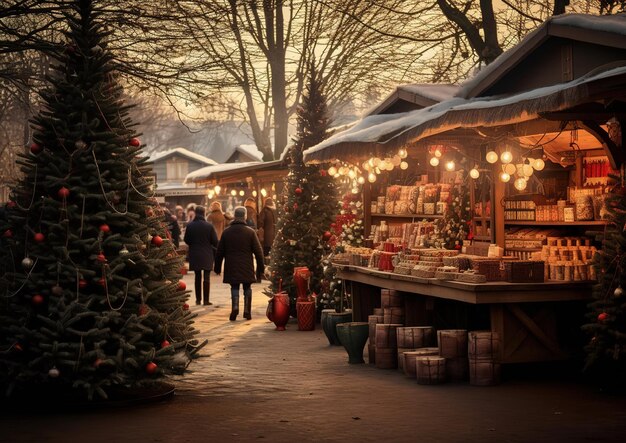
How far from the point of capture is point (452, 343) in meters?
12.7

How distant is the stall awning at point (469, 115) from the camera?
→ 1123 cm

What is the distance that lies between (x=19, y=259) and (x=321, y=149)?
7.86 meters

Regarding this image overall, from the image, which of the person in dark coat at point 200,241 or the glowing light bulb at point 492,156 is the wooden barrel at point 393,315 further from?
the person in dark coat at point 200,241

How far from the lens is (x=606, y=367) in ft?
39.3

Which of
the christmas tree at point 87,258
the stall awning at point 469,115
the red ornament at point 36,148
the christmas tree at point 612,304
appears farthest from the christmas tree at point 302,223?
the red ornament at point 36,148

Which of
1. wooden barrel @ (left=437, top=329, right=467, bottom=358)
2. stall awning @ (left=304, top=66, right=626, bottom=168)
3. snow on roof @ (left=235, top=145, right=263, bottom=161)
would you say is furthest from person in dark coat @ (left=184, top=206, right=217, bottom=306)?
snow on roof @ (left=235, top=145, right=263, bottom=161)

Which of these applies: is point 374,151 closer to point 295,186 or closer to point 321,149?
point 321,149

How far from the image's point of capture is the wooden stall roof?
113 ft

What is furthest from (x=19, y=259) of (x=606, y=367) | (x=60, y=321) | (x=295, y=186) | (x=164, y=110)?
(x=164, y=110)

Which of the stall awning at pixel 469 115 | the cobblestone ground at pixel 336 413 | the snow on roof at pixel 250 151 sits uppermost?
the snow on roof at pixel 250 151

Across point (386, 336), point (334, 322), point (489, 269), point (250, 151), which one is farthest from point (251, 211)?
point (250, 151)

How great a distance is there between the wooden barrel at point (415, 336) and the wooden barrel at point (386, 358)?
0.33m

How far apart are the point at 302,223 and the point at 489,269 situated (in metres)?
8.21

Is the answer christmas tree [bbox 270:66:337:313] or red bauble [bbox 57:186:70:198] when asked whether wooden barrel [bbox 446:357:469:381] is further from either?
christmas tree [bbox 270:66:337:313]
